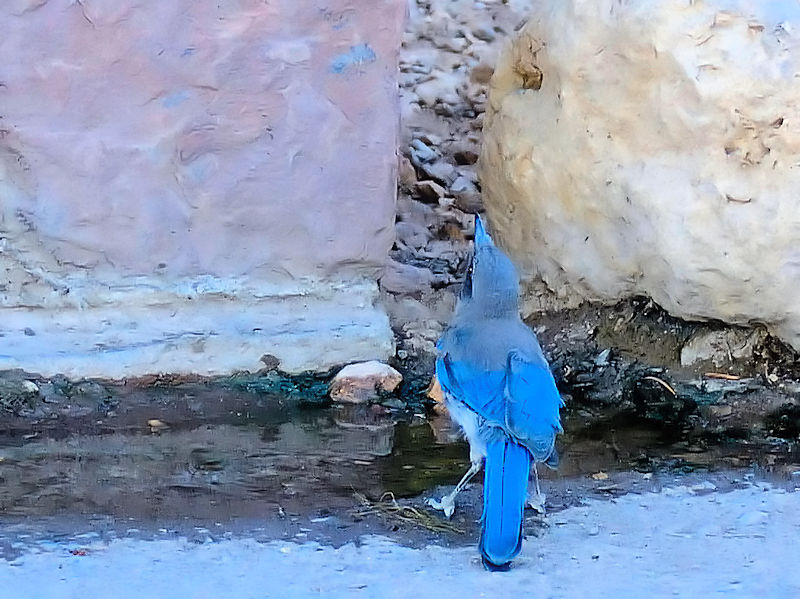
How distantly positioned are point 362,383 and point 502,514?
1.36 metres

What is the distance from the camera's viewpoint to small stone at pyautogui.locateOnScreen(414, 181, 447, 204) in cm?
449

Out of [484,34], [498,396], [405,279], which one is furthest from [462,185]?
[498,396]

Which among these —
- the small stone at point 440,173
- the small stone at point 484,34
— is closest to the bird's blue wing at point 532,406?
the small stone at point 440,173

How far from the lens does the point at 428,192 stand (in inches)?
177

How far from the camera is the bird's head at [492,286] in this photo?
2.53 metres

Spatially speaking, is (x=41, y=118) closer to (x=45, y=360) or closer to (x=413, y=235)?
(x=45, y=360)

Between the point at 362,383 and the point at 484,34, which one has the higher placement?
the point at 484,34

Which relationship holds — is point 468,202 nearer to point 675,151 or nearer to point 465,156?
point 465,156

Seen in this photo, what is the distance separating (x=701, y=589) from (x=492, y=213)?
201 centimetres

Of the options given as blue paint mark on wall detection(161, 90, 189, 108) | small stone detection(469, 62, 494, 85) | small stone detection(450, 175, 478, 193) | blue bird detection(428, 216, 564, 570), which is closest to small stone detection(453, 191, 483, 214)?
small stone detection(450, 175, 478, 193)

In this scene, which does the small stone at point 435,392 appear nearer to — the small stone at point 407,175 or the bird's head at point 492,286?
the bird's head at point 492,286

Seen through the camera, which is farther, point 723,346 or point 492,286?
point 723,346

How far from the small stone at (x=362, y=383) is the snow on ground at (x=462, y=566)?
103 cm

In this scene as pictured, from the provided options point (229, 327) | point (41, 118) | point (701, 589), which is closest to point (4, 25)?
point (41, 118)
